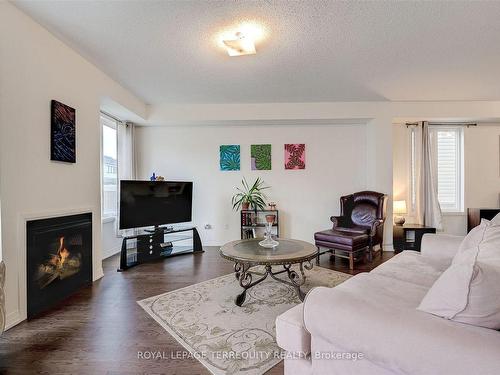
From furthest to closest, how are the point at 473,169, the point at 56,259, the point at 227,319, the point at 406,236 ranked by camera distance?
the point at 473,169
the point at 406,236
the point at 56,259
the point at 227,319

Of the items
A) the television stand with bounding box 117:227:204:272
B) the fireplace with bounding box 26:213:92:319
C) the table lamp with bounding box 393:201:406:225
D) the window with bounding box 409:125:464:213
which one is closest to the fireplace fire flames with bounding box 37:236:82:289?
the fireplace with bounding box 26:213:92:319

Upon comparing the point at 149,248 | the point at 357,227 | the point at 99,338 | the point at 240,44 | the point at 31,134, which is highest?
the point at 240,44

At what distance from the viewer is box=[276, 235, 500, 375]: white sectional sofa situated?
0.88 metres

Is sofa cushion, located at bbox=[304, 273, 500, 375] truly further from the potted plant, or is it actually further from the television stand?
the potted plant

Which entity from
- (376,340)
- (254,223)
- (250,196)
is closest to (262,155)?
(250,196)

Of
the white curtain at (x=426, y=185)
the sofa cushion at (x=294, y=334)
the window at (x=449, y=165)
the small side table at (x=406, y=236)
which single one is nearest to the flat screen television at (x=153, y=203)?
the sofa cushion at (x=294, y=334)

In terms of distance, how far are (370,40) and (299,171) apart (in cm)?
271

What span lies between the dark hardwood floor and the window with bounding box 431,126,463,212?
4.93 metres

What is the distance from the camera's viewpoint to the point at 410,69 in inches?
130

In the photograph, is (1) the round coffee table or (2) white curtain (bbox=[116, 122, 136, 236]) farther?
(2) white curtain (bbox=[116, 122, 136, 236])

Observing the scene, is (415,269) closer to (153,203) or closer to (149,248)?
(149,248)

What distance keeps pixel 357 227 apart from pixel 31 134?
4397 mm

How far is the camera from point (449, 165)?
5.23m

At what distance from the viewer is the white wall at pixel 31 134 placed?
7.13ft
